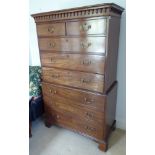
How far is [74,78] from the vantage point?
1.71 meters

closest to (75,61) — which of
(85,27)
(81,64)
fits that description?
(81,64)

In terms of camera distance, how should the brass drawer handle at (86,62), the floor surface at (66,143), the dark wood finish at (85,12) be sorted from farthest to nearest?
the floor surface at (66,143) → the brass drawer handle at (86,62) → the dark wood finish at (85,12)

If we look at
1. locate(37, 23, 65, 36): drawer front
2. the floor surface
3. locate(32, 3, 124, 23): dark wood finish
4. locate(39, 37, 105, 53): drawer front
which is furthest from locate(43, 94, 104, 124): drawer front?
locate(32, 3, 124, 23): dark wood finish

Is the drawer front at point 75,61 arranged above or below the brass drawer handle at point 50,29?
below

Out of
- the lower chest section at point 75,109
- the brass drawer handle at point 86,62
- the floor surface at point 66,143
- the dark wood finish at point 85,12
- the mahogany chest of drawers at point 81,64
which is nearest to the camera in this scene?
the dark wood finish at point 85,12

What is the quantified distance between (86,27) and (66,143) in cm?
144

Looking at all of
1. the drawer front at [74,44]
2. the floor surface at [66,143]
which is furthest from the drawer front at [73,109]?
the drawer front at [74,44]

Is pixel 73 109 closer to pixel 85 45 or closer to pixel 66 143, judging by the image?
pixel 66 143

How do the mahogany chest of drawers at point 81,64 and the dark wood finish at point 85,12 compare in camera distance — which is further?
the mahogany chest of drawers at point 81,64

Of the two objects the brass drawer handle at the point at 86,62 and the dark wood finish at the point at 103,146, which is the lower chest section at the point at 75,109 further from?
the brass drawer handle at the point at 86,62

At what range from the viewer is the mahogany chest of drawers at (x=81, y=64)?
1.42 m

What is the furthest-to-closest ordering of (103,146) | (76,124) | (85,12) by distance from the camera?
(76,124) → (103,146) → (85,12)

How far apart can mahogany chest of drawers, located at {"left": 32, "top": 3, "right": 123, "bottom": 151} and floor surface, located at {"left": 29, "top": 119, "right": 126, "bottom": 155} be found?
0.16m
